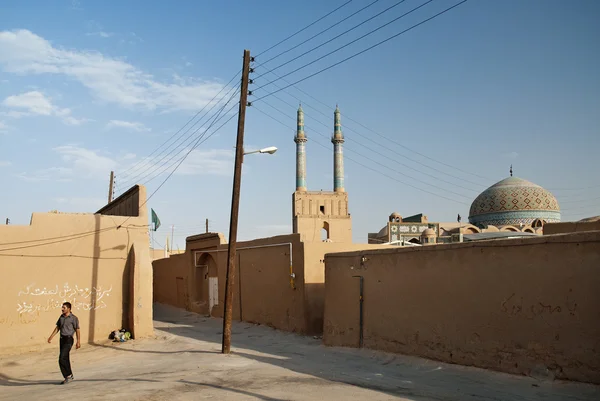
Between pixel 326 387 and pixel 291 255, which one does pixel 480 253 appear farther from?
pixel 291 255

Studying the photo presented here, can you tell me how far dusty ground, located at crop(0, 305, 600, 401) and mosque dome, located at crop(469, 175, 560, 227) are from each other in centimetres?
3634

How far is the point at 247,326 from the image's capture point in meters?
19.9

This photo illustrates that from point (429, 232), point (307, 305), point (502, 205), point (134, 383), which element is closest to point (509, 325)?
point (134, 383)

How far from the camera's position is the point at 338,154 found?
2286 inches

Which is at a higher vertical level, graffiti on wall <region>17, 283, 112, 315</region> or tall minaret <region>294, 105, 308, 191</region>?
tall minaret <region>294, 105, 308, 191</region>

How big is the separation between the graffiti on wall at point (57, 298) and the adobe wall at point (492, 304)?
8217 mm

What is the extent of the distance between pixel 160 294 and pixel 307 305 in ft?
60.1

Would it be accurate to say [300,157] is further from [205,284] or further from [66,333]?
[66,333]

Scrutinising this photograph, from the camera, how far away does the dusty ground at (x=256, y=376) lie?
8.41 meters

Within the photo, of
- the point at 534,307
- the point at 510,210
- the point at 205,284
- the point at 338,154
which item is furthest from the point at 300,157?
the point at 534,307

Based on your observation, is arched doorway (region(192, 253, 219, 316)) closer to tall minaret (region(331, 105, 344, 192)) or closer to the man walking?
the man walking

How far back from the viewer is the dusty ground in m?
8.41

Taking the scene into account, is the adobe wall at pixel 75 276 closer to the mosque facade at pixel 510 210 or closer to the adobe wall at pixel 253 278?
the adobe wall at pixel 253 278

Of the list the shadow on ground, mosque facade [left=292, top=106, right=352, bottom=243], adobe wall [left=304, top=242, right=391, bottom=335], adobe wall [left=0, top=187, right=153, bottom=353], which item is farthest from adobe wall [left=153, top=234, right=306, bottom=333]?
mosque facade [left=292, top=106, right=352, bottom=243]
